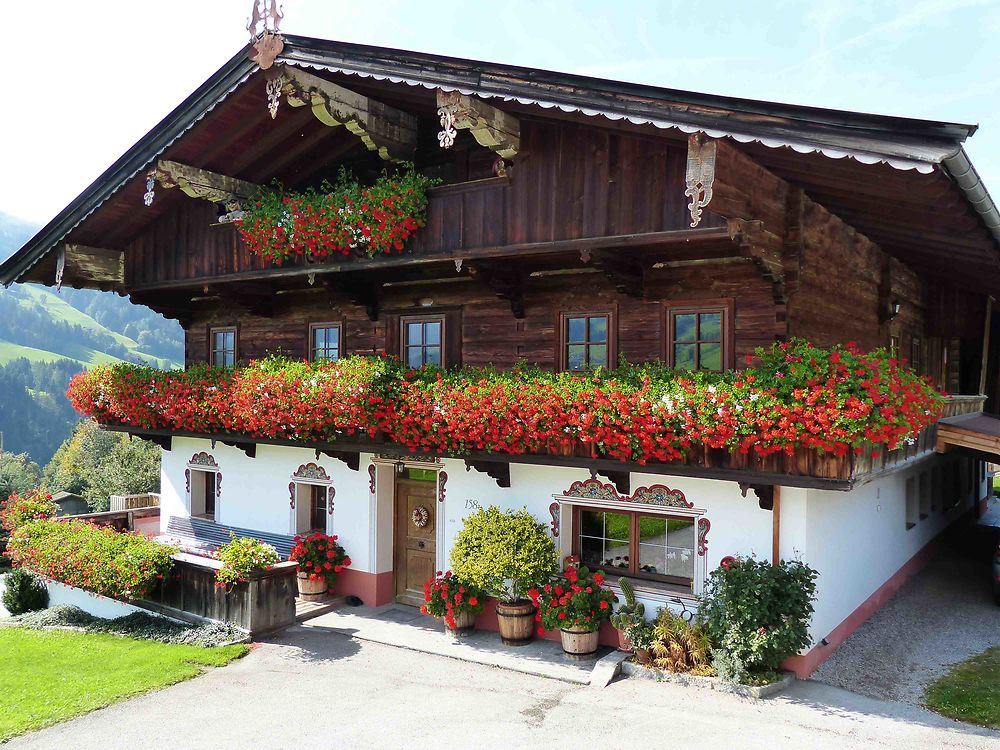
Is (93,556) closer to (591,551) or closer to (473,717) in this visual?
(473,717)

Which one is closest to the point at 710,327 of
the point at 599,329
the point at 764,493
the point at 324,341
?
the point at 599,329

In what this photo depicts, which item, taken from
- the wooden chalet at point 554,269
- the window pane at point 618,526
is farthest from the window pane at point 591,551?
the window pane at point 618,526

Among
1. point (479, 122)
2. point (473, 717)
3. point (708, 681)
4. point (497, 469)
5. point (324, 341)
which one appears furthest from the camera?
point (324, 341)

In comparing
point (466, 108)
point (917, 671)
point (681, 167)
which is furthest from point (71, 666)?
point (917, 671)

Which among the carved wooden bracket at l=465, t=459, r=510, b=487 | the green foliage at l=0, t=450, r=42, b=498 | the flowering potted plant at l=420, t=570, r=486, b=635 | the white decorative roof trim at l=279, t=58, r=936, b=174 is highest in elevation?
the white decorative roof trim at l=279, t=58, r=936, b=174

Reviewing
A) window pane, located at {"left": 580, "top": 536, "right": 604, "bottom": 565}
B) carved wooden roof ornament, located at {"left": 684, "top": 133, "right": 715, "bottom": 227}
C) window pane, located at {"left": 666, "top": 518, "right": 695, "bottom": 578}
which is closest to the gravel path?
window pane, located at {"left": 666, "top": 518, "right": 695, "bottom": 578}

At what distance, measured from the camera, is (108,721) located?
969 cm

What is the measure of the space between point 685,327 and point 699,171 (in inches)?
129

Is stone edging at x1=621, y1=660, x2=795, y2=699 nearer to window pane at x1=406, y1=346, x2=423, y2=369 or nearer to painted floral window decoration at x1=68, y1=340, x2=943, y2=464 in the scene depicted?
painted floral window decoration at x1=68, y1=340, x2=943, y2=464

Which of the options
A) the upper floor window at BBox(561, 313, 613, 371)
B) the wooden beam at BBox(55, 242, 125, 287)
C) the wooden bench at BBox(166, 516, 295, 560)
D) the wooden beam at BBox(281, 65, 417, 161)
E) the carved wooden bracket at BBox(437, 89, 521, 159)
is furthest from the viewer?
the wooden beam at BBox(55, 242, 125, 287)

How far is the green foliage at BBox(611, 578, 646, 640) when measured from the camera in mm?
11242

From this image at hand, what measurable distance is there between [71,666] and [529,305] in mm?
8710

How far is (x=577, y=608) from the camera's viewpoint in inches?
450

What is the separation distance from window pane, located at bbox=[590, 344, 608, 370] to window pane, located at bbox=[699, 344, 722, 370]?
1491mm
